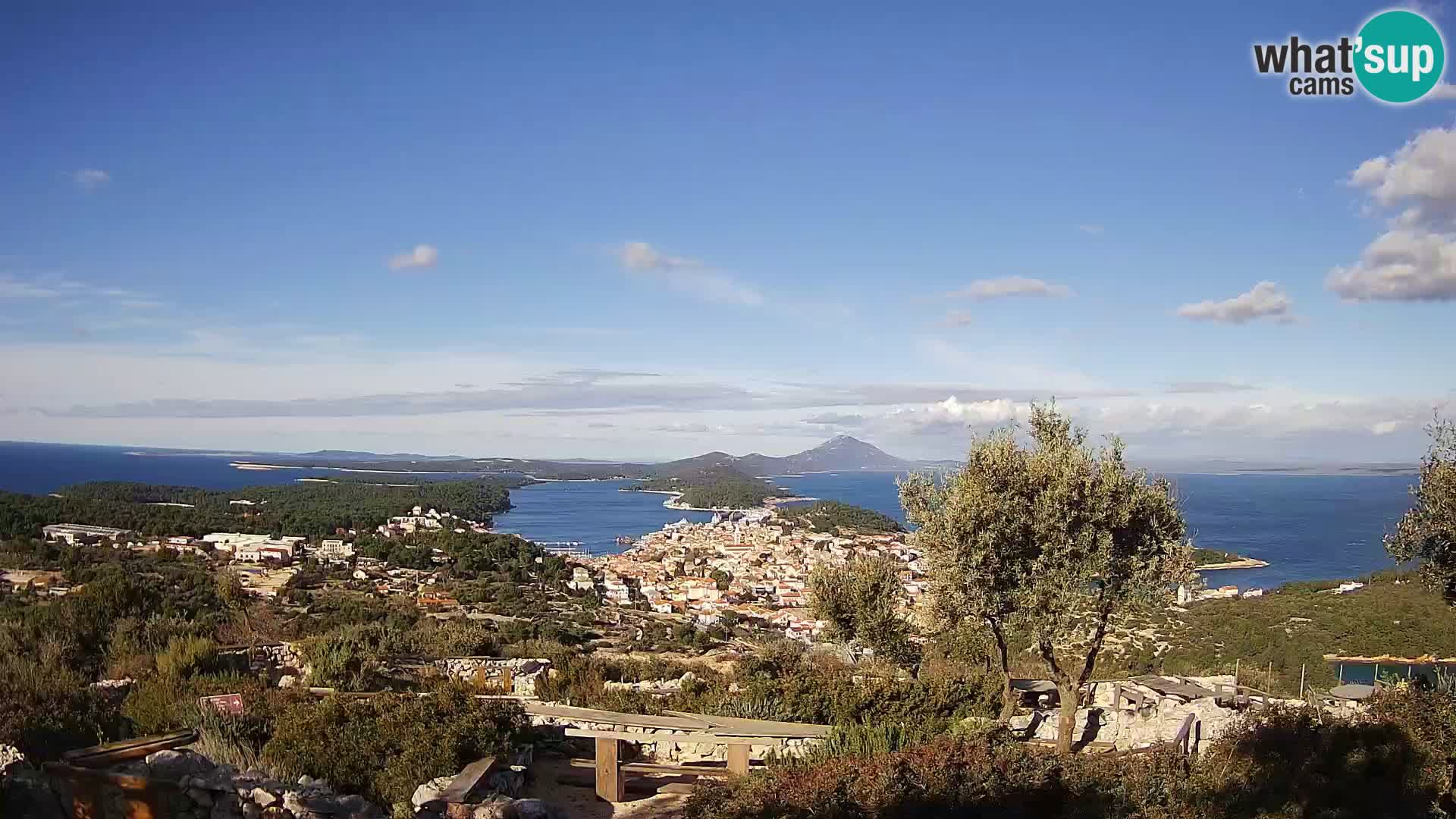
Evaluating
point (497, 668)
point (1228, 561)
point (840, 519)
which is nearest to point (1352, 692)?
point (497, 668)

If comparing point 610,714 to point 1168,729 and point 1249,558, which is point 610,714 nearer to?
point 1168,729

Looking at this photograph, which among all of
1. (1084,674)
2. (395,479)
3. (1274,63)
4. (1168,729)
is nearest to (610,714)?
(1084,674)

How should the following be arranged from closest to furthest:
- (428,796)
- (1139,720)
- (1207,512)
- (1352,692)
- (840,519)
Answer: (428,796), (1139,720), (1352,692), (840,519), (1207,512)

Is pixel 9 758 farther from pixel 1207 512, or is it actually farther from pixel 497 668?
pixel 1207 512

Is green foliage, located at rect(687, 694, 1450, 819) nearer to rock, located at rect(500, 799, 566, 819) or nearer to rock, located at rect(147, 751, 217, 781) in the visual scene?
rock, located at rect(500, 799, 566, 819)

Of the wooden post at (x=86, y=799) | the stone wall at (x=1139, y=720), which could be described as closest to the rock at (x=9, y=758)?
the wooden post at (x=86, y=799)
